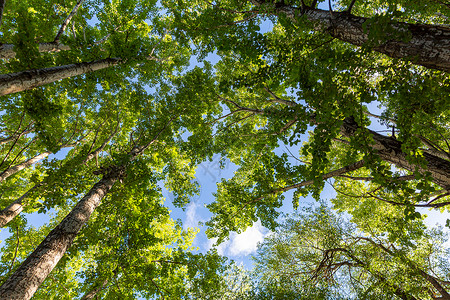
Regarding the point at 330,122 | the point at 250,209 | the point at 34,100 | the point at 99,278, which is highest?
the point at 250,209

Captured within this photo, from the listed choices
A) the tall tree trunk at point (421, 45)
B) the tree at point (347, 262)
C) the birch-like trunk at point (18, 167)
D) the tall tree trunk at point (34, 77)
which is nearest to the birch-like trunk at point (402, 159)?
the tall tree trunk at point (421, 45)

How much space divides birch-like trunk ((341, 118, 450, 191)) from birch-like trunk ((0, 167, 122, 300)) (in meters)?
5.93

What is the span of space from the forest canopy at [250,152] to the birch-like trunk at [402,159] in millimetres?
24

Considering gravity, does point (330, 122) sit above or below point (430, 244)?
below

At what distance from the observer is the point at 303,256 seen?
26.0ft

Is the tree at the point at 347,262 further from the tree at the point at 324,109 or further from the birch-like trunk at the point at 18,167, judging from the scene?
the birch-like trunk at the point at 18,167

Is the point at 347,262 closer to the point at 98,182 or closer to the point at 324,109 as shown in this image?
the point at 324,109

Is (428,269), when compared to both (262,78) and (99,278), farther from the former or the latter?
(99,278)

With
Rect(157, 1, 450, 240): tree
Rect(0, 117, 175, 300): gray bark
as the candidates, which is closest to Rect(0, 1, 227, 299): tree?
Rect(0, 117, 175, 300): gray bark

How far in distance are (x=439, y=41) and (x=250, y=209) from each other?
5695 millimetres

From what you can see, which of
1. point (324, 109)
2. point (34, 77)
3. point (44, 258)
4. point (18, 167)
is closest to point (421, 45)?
point (324, 109)

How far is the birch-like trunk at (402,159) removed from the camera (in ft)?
9.93

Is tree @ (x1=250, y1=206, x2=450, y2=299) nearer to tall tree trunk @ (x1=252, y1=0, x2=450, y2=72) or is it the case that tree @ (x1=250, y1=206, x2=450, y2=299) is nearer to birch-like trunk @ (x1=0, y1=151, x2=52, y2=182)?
tall tree trunk @ (x1=252, y1=0, x2=450, y2=72)

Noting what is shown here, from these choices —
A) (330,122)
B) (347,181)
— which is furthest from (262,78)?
(347,181)
